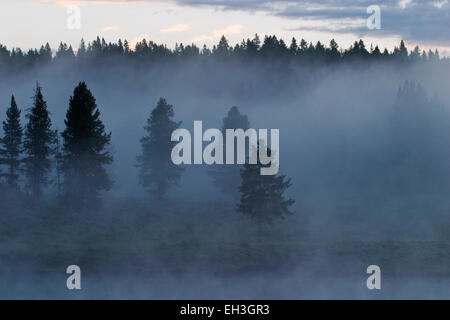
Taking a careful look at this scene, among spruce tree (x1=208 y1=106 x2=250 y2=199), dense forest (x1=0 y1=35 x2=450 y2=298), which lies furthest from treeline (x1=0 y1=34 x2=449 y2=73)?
spruce tree (x1=208 y1=106 x2=250 y2=199)

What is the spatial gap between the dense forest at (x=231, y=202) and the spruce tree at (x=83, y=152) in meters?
→ 0.12

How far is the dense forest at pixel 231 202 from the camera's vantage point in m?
43.8

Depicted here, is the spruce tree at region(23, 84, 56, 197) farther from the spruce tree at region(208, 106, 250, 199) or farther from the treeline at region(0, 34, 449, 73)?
the treeline at region(0, 34, 449, 73)

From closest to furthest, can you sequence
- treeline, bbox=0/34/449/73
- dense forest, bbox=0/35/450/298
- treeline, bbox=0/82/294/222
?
dense forest, bbox=0/35/450/298, treeline, bbox=0/82/294/222, treeline, bbox=0/34/449/73

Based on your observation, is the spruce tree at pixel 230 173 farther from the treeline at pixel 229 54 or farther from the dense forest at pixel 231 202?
the treeline at pixel 229 54

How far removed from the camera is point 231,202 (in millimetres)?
73125

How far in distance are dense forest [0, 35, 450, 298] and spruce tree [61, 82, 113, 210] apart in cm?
12

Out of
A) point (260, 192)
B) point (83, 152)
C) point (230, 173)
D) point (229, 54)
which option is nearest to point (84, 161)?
point (83, 152)

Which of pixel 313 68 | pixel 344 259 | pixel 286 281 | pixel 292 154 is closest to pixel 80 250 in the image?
pixel 286 281

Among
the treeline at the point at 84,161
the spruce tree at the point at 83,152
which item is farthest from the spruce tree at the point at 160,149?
the spruce tree at the point at 83,152

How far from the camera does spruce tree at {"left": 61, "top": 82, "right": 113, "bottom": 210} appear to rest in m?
59.2

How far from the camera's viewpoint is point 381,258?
48.4 meters

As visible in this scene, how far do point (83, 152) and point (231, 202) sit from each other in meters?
19.2

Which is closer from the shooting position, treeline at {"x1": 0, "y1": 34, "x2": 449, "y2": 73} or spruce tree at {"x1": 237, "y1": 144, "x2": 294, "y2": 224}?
spruce tree at {"x1": 237, "y1": 144, "x2": 294, "y2": 224}
